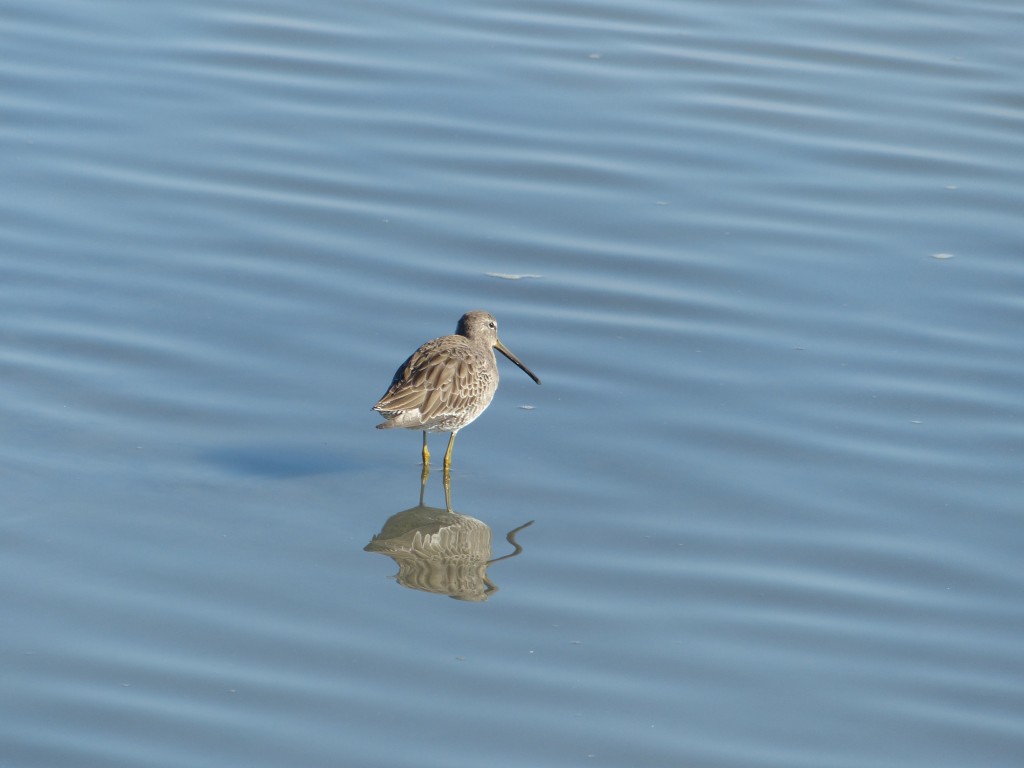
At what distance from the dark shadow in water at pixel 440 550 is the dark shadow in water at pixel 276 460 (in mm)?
525

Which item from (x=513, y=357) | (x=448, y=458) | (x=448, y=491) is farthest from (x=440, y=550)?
(x=513, y=357)

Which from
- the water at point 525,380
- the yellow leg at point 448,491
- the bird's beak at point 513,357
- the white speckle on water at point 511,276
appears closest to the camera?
the water at point 525,380

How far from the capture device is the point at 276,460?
8.38 meters

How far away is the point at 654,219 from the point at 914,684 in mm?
4821

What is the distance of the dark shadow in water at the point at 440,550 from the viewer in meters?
7.45

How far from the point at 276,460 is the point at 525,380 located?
172 centimetres

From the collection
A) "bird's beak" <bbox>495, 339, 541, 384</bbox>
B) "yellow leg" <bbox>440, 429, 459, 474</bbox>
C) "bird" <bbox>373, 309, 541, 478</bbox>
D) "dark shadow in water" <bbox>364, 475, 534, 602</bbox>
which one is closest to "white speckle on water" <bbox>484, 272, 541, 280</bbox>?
"bird's beak" <bbox>495, 339, 541, 384</bbox>

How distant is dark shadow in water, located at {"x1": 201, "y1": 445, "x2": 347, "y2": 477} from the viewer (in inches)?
326

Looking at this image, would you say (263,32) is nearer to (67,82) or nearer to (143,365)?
(67,82)

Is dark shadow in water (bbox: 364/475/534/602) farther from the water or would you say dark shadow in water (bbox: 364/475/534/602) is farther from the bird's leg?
the bird's leg

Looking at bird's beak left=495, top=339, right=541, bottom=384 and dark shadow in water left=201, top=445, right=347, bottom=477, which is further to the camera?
bird's beak left=495, top=339, right=541, bottom=384

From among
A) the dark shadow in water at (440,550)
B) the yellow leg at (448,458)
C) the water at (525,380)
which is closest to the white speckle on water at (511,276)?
the water at (525,380)

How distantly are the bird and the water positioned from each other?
23 cm

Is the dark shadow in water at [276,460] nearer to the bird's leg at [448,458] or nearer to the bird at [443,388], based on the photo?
the bird at [443,388]
